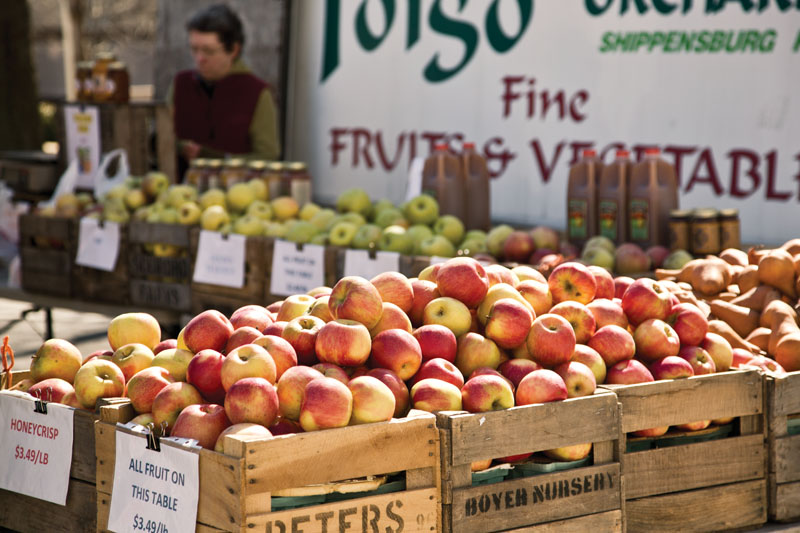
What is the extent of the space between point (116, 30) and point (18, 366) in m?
15.7

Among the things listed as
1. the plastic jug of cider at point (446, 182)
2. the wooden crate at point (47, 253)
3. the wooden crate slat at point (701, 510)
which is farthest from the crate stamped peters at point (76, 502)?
the wooden crate at point (47, 253)

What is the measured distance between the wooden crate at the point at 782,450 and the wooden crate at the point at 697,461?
29mm

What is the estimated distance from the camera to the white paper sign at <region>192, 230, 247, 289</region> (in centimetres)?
590

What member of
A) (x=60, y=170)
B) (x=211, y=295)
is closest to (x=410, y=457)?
(x=211, y=295)

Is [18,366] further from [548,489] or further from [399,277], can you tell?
[548,489]

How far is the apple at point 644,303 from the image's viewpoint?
327 centimetres

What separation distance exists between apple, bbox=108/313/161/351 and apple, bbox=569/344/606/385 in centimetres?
126

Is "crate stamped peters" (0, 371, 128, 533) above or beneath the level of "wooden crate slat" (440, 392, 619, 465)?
beneath

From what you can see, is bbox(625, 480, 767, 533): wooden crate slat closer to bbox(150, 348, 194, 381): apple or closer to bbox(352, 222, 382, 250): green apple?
bbox(150, 348, 194, 381): apple

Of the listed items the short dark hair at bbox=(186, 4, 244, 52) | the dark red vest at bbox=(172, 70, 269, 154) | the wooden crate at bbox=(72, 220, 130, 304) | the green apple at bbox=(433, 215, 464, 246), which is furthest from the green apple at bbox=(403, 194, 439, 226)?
the short dark hair at bbox=(186, 4, 244, 52)

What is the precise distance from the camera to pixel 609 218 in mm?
5289

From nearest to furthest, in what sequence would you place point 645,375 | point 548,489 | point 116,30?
point 548,489 < point 645,375 < point 116,30

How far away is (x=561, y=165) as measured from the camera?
715cm

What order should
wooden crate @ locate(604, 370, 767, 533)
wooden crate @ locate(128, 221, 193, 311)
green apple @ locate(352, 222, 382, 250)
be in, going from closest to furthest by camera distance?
1. wooden crate @ locate(604, 370, 767, 533)
2. green apple @ locate(352, 222, 382, 250)
3. wooden crate @ locate(128, 221, 193, 311)
